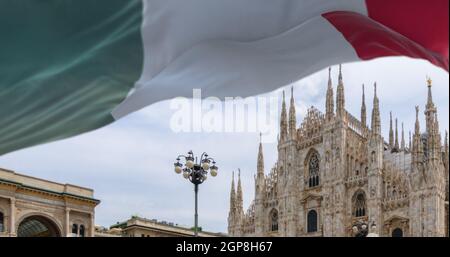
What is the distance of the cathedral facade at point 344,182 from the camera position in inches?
1496

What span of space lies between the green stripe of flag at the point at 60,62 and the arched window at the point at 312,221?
138 ft

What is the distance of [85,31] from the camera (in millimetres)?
3271

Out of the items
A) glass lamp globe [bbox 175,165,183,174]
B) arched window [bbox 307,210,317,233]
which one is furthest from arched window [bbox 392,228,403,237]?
glass lamp globe [bbox 175,165,183,174]

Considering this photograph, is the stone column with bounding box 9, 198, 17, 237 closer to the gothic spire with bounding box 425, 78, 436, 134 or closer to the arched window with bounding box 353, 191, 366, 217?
the arched window with bounding box 353, 191, 366, 217

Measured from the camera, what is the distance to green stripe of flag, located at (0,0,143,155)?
3057mm

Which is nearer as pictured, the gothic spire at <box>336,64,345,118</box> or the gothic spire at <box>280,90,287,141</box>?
the gothic spire at <box>336,64,345,118</box>

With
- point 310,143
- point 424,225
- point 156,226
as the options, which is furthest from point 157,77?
point 156,226

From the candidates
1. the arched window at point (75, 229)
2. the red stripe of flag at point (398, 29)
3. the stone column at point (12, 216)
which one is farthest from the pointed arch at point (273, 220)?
the red stripe of flag at point (398, 29)

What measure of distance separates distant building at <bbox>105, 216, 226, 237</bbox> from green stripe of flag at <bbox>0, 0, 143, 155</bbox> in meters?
48.7

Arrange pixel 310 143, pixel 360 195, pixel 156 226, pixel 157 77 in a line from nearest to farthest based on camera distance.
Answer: pixel 157 77
pixel 360 195
pixel 310 143
pixel 156 226

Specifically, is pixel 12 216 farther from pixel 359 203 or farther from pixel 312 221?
pixel 359 203

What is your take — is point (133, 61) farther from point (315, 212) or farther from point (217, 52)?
point (315, 212)

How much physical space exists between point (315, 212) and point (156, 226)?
A: 60.8 ft

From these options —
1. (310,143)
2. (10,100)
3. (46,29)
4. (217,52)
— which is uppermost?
(310,143)
